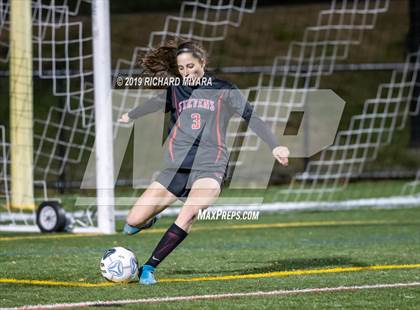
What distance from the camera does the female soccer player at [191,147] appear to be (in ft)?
26.8

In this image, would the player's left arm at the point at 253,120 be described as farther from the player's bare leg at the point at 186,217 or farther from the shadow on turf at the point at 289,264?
the shadow on turf at the point at 289,264

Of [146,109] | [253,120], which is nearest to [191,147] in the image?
[253,120]

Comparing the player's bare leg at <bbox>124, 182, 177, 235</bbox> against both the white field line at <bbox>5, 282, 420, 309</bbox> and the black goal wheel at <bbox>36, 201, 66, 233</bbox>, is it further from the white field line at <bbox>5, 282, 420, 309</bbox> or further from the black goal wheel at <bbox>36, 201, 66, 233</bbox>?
the black goal wheel at <bbox>36, 201, 66, 233</bbox>

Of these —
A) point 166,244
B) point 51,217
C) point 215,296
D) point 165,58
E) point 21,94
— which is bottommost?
point 51,217

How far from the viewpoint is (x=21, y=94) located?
14.3m

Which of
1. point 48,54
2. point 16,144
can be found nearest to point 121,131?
point 48,54

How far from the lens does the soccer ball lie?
7.98m

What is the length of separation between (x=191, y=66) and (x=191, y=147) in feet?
2.15

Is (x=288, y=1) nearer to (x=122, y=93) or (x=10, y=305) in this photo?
(x=122, y=93)

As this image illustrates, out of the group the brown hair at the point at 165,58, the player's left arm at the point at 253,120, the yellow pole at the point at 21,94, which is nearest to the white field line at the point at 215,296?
the player's left arm at the point at 253,120

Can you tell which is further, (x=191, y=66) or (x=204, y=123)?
(x=191, y=66)

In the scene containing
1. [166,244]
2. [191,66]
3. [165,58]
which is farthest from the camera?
[165,58]

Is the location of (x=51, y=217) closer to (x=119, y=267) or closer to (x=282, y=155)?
(x=119, y=267)

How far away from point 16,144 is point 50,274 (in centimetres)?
604
